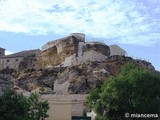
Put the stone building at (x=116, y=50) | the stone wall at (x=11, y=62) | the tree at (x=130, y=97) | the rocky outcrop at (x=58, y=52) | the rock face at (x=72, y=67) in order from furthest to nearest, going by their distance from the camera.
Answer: the stone wall at (x=11, y=62) < the stone building at (x=116, y=50) < the rocky outcrop at (x=58, y=52) < the rock face at (x=72, y=67) < the tree at (x=130, y=97)

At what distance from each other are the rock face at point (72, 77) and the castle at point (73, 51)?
5.15 metres

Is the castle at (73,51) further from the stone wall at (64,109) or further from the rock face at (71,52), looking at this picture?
the stone wall at (64,109)

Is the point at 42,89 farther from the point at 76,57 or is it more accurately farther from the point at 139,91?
the point at 139,91

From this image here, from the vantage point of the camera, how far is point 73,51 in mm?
86375

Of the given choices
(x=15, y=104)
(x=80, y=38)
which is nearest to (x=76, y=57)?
(x=80, y=38)

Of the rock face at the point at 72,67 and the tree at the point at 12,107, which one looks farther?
the rock face at the point at 72,67

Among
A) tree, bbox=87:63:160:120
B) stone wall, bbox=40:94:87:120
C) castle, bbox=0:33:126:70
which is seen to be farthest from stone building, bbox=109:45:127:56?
tree, bbox=87:63:160:120

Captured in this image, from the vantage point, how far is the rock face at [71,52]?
83.7 meters

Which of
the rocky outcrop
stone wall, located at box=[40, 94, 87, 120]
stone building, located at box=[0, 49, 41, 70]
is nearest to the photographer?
stone wall, located at box=[40, 94, 87, 120]

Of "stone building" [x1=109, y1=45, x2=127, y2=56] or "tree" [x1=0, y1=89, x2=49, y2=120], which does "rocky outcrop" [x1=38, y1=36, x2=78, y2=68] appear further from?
"tree" [x1=0, y1=89, x2=49, y2=120]

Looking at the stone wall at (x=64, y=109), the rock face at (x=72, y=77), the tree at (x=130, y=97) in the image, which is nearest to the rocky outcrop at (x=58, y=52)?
the rock face at (x=72, y=77)

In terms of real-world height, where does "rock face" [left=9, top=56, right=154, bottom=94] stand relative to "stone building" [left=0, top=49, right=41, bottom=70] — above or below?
below

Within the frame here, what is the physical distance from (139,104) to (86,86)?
26277 mm

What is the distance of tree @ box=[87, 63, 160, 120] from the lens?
44750 millimetres
